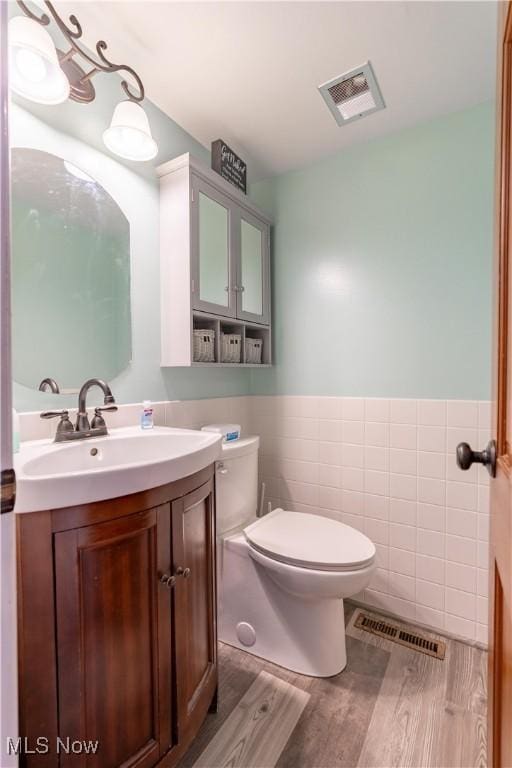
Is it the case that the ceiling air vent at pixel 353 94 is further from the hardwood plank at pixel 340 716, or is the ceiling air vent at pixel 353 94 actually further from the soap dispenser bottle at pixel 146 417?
the hardwood plank at pixel 340 716

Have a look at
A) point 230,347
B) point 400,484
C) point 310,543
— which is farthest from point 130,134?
point 400,484

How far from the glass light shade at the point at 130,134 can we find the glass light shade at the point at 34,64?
188 millimetres

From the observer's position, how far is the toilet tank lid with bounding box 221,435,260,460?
57.6 inches

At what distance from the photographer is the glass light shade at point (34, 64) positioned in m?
0.90

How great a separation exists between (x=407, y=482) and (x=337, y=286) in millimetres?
1010

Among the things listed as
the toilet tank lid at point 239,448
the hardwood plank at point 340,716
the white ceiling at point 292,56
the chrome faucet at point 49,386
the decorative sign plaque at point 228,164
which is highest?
the white ceiling at point 292,56

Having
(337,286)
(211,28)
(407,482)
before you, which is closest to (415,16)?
(211,28)

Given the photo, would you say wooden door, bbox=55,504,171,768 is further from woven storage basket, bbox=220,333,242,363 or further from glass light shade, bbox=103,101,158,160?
glass light shade, bbox=103,101,158,160

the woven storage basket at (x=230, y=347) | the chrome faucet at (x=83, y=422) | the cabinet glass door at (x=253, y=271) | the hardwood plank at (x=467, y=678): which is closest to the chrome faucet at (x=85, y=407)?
the chrome faucet at (x=83, y=422)

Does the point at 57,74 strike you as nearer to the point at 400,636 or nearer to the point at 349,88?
the point at 349,88

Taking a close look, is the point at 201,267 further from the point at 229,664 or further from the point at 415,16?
the point at 229,664

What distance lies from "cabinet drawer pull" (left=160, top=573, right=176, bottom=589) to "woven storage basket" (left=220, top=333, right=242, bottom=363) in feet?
3.23

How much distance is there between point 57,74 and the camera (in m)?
0.97

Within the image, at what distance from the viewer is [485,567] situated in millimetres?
1430
